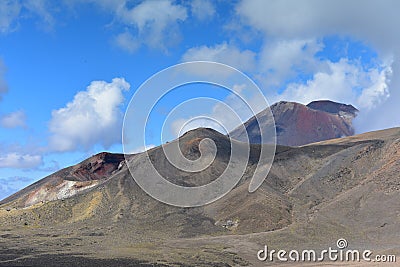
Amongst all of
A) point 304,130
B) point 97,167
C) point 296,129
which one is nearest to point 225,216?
point 97,167

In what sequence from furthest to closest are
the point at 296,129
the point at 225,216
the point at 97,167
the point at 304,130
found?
the point at 296,129 < the point at 304,130 < the point at 97,167 < the point at 225,216

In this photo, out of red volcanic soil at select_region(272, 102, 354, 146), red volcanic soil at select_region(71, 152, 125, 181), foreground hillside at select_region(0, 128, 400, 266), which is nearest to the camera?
foreground hillside at select_region(0, 128, 400, 266)

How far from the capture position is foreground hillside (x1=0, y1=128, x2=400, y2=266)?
51594 millimetres

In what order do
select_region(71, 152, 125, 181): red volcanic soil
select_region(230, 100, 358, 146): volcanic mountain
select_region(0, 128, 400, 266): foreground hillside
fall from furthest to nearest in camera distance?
select_region(230, 100, 358, 146): volcanic mountain
select_region(71, 152, 125, 181): red volcanic soil
select_region(0, 128, 400, 266): foreground hillside

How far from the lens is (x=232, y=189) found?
80.6 metres

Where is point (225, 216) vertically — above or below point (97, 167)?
below

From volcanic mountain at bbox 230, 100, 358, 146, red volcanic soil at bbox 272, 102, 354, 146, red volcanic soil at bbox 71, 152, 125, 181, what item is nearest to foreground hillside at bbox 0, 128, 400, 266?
red volcanic soil at bbox 71, 152, 125, 181

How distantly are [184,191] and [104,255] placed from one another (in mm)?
33796

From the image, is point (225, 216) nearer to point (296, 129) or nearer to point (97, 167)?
point (97, 167)

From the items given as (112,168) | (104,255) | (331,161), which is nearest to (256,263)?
(104,255)

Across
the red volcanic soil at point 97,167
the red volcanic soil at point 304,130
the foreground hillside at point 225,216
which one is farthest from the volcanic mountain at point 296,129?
the foreground hillside at point 225,216

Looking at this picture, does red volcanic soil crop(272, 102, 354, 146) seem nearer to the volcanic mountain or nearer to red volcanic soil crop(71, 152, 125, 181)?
the volcanic mountain

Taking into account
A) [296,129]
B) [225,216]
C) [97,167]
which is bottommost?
[225,216]

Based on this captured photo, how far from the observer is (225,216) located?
70.6 metres
